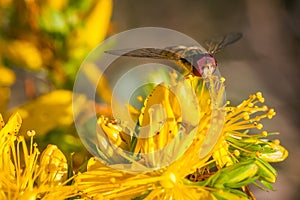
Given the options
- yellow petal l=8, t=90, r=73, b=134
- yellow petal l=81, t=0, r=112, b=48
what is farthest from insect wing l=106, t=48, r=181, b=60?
yellow petal l=81, t=0, r=112, b=48

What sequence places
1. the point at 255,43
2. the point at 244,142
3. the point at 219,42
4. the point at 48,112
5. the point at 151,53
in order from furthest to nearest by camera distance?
the point at 255,43, the point at 48,112, the point at 219,42, the point at 244,142, the point at 151,53

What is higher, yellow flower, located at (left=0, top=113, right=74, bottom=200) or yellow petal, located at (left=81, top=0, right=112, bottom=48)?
yellow petal, located at (left=81, top=0, right=112, bottom=48)

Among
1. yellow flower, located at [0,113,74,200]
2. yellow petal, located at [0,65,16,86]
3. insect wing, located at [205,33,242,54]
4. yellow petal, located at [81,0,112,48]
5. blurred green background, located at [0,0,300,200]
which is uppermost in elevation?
blurred green background, located at [0,0,300,200]

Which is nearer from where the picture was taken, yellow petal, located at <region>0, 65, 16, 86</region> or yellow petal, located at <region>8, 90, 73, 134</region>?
yellow petal, located at <region>8, 90, 73, 134</region>

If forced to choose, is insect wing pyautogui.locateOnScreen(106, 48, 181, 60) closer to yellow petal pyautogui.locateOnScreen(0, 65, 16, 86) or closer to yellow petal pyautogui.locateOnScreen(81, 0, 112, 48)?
yellow petal pyautogui.locateOnScreen(81, 0, 112, 48)

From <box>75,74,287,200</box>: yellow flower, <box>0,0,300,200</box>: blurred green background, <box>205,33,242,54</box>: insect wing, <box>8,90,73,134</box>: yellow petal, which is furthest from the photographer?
<box>0,0,300,200</box>: blurred green background

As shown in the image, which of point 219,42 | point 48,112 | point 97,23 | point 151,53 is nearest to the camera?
point 151,53

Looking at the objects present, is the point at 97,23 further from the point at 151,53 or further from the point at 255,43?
the point at 255,43

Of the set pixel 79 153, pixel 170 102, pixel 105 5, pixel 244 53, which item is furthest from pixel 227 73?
pixel 170 102

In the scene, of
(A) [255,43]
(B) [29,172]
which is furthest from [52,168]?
(A) [255,43]
